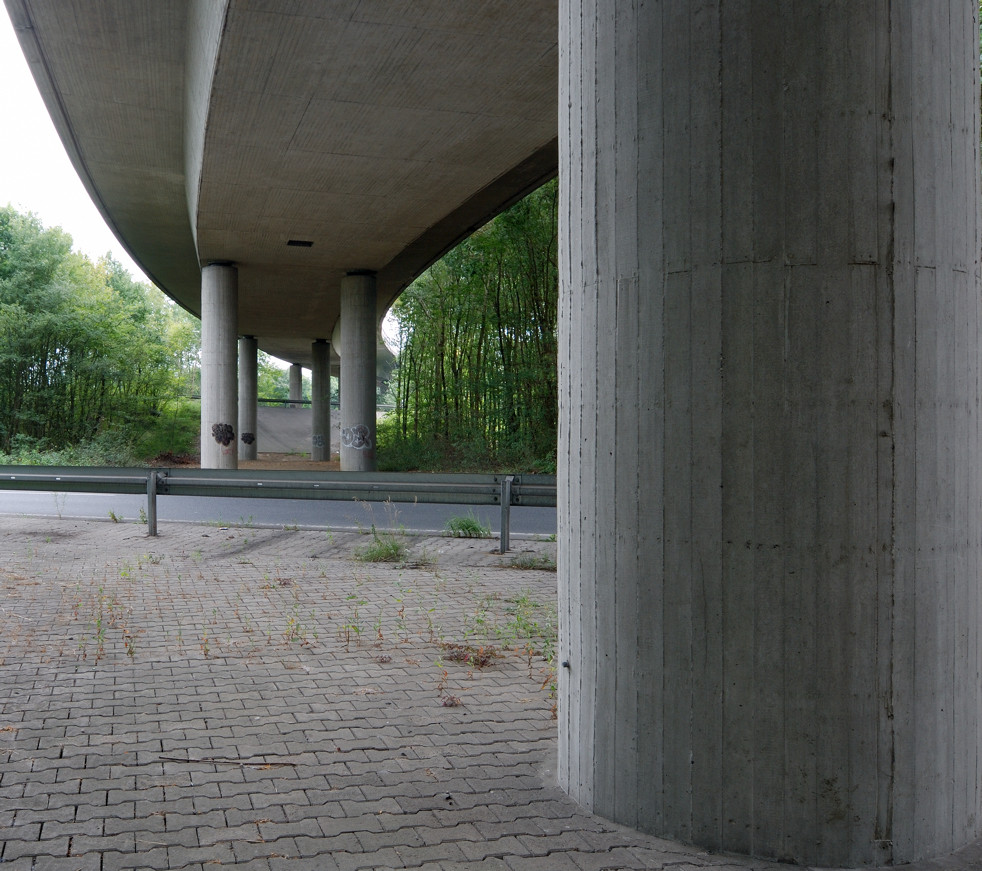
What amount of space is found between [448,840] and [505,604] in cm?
425

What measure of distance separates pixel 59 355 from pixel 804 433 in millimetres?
44550

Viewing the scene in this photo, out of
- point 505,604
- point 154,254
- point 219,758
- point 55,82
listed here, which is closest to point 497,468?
point 154,254

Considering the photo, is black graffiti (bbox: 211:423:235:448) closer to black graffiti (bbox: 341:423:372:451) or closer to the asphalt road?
black graffiti (bbox: 341:423:372:451)

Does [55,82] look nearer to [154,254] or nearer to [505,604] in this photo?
[505,604]

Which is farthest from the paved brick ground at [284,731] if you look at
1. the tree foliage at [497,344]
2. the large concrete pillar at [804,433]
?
the tree foliage at [497,344]

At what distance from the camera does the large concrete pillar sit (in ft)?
9.86

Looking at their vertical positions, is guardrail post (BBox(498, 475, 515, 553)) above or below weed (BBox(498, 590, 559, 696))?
above

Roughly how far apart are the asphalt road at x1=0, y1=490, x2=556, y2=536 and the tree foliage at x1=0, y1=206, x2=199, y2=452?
23.6 metres

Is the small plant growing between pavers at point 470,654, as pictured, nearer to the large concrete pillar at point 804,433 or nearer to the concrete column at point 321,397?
the large concrete pillar at point 804,433

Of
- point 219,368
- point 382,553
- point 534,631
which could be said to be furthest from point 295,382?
point 534,631

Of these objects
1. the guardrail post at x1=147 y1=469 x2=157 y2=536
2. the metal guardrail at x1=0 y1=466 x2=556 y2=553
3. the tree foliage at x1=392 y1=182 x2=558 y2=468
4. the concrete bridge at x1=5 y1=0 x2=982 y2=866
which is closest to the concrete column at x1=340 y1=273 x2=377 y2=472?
the tree foliage at x1=392 y1=182 x2=558 y2=468

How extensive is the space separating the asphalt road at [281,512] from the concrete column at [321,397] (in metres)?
29.8

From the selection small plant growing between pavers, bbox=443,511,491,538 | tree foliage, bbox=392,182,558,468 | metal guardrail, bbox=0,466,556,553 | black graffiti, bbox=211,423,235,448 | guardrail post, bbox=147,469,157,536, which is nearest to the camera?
metal guardrail, bbox=0,466,556,553

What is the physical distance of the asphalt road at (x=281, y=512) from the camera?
13.2m
